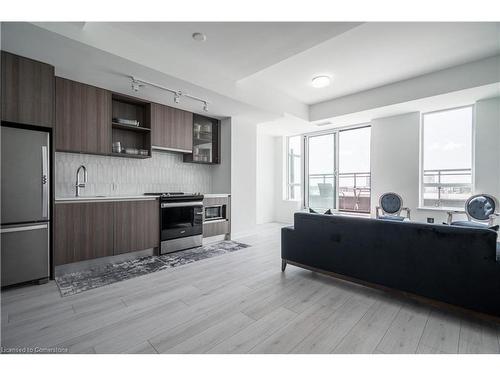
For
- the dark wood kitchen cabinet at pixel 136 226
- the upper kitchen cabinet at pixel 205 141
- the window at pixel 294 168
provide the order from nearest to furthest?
the dark wood kitchen cabinet at pixel 136 226
the upper kitchen cabinet at pixel 205 141
the window at pixel 294 168

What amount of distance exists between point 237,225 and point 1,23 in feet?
13.3

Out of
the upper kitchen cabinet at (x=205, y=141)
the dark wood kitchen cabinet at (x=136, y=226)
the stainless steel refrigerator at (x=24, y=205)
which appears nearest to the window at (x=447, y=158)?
the upper kitchen cabinet at (x=205, y=141)

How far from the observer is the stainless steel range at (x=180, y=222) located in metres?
3.62

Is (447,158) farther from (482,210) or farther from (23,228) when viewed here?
(23,228)

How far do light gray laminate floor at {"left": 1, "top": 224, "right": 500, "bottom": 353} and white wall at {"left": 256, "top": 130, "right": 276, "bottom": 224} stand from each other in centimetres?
415

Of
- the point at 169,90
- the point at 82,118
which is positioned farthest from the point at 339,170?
the point at 82,118

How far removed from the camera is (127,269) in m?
2.96

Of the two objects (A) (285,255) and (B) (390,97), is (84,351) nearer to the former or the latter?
(A) (285,255)

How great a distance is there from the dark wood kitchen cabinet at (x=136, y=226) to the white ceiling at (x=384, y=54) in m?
2.63

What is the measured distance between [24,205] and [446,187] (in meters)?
6.43

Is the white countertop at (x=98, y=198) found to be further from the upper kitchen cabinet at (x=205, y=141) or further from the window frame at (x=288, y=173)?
the window frame at (x=288, y=173)

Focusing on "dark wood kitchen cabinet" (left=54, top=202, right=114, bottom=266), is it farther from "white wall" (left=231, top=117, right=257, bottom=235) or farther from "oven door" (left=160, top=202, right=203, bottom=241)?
"white wall" (left=231, top=117, right=257, bottom=235)
